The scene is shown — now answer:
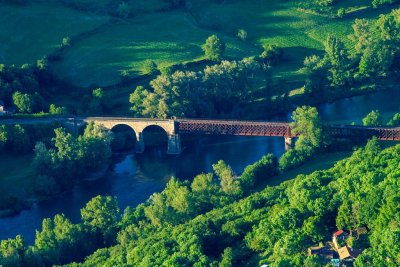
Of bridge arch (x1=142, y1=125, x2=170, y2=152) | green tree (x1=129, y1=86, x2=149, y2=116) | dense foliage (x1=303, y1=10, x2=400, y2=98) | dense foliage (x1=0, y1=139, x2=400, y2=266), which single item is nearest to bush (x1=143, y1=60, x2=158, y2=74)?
green tree (x1=129, y1=86, x2=149, y2=116)

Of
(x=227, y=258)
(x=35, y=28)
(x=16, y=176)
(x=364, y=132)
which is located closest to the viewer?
(x=227, y=258)

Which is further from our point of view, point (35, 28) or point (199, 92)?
point (35, 28)

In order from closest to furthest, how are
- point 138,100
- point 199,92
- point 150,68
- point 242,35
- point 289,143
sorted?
point 289,143 → point 138,100 → point 199,92 → point 150,68 → point 242,35

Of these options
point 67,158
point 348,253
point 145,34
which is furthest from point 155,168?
point 348,253

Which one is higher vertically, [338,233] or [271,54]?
[271,54]

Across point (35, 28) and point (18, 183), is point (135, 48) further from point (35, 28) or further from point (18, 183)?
point (18, 183)

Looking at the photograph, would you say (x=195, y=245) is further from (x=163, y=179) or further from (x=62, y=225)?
(x=163, y=179)

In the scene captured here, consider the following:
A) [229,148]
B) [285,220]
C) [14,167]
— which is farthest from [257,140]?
[285,220]

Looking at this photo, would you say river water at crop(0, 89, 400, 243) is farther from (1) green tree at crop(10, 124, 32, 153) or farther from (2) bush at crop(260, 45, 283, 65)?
(2) bush at crop(260, 45, 283, 65)
